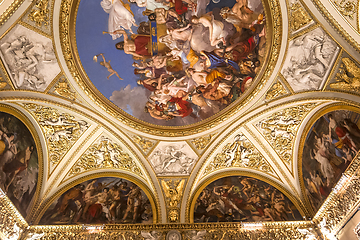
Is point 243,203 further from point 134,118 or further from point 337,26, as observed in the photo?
point 337,26

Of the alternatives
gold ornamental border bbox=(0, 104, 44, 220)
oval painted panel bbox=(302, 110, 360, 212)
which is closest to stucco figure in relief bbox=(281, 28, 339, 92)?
oval painted panel bbox=(302, 110, 360, 212)

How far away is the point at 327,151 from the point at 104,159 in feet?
32.0

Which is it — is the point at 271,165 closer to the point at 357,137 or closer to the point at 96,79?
the point at 357,137

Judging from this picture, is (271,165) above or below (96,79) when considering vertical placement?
below

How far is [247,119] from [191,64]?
139 inches

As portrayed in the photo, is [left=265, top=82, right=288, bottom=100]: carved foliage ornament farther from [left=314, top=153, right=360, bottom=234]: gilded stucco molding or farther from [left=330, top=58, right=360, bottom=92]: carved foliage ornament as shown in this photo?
[left=314, top=153, right=360, bottom=234]: gilded stucco molding

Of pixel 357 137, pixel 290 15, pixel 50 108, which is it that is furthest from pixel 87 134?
pixel 357 137

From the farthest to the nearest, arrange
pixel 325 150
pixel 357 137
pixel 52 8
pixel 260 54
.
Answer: pixel 325 150 < pixel 260 54 < pixel 357 137 < pixel 52 8

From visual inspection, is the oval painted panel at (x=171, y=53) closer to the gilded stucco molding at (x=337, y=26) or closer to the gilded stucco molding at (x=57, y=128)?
the gilded stucco molding at (x=337, y=26)

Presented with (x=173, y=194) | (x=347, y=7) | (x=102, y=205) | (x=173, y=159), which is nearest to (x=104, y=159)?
(x=102, y=205)

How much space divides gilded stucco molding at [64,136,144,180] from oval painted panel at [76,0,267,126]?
219 centimetres

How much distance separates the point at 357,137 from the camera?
30.9ft

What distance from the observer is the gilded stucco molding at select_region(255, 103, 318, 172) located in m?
11.6

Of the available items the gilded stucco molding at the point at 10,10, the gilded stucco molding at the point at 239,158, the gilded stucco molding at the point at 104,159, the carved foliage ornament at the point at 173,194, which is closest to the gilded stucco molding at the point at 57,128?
the gilded stucco molding at the point at 104,159
